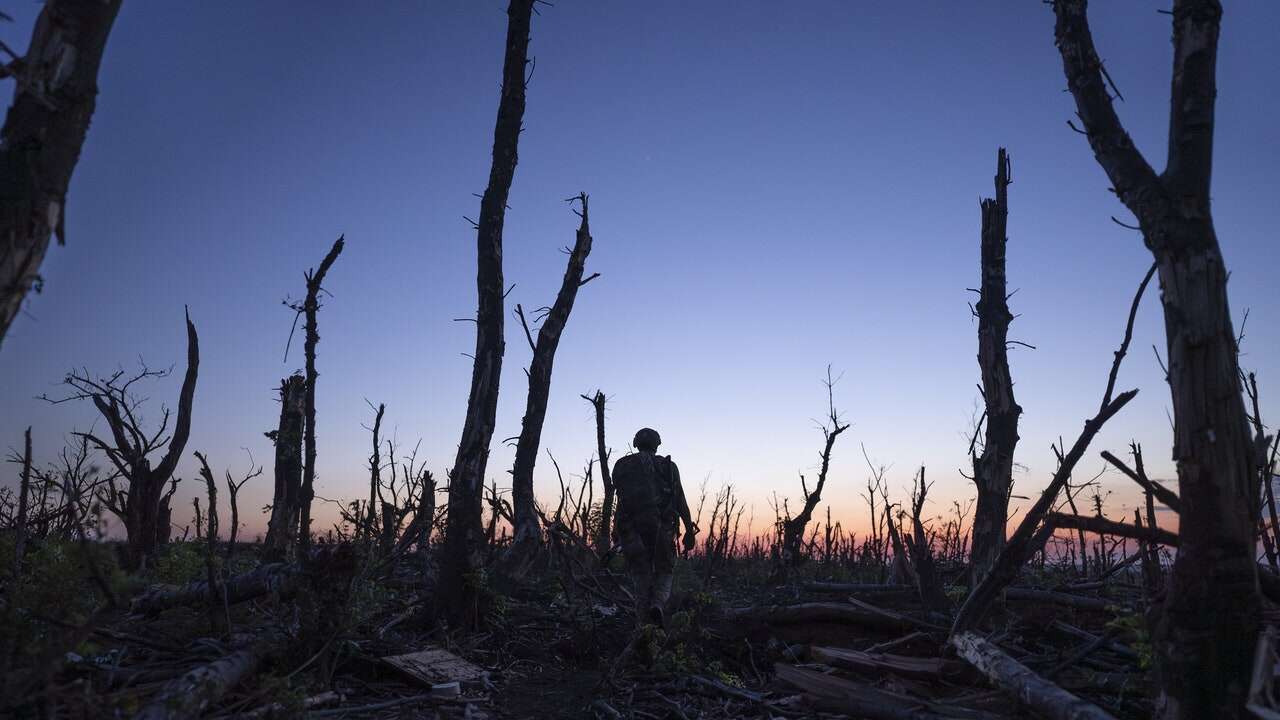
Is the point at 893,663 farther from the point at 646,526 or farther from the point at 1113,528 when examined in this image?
the point at 646,526

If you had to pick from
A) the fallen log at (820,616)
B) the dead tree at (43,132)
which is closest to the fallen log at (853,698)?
the fallen log at (820,616)

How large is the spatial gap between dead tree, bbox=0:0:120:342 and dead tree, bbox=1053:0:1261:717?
21.0ft

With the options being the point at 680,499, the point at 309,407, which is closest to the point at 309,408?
the point at 309,407

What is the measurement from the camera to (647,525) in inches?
375

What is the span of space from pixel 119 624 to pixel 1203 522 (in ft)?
29.8

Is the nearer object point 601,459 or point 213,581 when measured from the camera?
point 213,581

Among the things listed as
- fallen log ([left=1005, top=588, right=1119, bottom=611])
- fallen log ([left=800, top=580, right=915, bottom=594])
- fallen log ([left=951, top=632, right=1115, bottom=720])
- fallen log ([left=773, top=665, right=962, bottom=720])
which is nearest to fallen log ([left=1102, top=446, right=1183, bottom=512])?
fallen log ([left=951, top=632, right=1115, bottom=720])

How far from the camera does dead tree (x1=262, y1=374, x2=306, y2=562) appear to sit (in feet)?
55.9

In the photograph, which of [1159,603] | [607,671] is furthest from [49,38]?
[1159,603]

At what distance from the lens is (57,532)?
12.9m

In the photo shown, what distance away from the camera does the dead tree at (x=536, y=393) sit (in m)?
14.5

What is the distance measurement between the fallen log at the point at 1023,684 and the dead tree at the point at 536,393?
8749 mm

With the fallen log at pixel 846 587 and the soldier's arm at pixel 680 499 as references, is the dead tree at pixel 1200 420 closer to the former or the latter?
the soldier's arm at pixel 680 499

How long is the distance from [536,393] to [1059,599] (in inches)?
416
